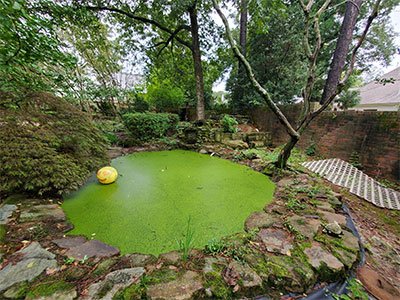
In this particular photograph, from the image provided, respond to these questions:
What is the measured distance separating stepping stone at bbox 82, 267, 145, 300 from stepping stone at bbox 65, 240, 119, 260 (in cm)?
26

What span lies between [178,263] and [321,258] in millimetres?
987

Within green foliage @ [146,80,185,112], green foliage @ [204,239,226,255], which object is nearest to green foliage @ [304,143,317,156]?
green foliage @ [204,239,226,255]

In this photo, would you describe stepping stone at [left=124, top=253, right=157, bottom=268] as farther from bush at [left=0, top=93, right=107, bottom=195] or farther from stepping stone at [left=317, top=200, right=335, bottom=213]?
stepping stone at [left=317, top=200, right=335, bottom=213]

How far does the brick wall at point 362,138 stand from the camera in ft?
9.18

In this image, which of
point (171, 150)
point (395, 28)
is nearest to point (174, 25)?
point (171, 150)

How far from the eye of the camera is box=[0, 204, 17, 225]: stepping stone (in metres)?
1.43

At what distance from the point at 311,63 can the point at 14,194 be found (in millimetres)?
4102

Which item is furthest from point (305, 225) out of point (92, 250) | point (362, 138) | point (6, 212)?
point (362, 138)

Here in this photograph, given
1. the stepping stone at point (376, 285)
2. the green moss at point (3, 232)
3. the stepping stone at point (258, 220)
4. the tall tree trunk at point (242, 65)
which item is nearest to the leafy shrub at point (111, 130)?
the green moss at point (3, 232)

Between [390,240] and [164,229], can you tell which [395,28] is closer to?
[390,240]

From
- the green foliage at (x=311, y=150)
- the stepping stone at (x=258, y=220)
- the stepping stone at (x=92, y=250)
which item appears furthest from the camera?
the green foliage at (x=311, y=150)

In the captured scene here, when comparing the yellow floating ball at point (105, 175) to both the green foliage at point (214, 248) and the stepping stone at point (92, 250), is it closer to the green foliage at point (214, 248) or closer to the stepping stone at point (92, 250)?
the stepping stone at point (92, 250)

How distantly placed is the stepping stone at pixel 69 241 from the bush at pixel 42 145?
2.49 ft

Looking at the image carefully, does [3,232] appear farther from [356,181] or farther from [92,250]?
[356,181]
